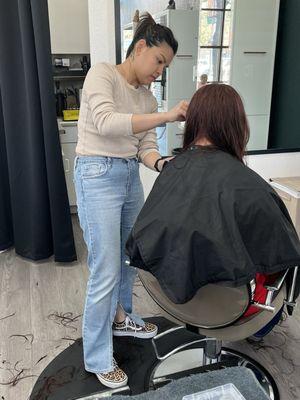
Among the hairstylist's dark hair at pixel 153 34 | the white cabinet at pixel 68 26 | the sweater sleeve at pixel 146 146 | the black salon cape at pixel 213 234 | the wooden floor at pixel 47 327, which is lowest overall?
the wooden floor at pixel 47 327

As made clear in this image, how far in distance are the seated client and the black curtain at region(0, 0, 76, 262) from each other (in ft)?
4.26

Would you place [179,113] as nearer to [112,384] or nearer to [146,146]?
[146,146]

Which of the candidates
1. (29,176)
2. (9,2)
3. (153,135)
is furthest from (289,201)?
(9,2)

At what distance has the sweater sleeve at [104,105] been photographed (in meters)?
1.37

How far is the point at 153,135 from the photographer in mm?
1756

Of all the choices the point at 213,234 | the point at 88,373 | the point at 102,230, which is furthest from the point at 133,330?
the point at 213,234

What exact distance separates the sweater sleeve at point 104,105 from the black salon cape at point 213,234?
1.00 ft

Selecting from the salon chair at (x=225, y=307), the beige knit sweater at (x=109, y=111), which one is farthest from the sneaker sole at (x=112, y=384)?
the beige knit sweater at (x=109, y=111)

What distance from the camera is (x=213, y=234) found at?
1121mm

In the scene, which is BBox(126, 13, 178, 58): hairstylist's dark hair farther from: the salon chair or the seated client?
the salon chair

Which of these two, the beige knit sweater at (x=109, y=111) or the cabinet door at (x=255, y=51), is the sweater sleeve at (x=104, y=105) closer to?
the beige knit sweater at (x=109, y=111)

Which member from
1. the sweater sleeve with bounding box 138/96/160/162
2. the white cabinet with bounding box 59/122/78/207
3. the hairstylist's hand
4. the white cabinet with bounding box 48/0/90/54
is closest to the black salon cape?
the hairstylist's hand

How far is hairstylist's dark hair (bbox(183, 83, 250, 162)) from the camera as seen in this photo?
1.26 meters

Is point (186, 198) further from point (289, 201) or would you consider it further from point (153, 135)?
point (289, 201)
